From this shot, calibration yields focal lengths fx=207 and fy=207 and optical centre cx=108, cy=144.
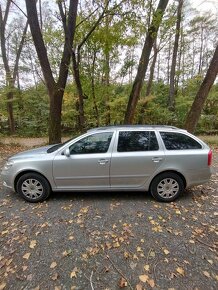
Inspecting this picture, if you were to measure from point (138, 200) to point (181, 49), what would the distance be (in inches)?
810

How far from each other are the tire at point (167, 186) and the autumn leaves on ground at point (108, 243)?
17 cm

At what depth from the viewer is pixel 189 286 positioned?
7.70 feet

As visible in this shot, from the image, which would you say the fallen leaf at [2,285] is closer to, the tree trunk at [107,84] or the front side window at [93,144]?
the front side window at [93,144]

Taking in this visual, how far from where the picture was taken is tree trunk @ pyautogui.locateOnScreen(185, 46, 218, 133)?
23.9 ft

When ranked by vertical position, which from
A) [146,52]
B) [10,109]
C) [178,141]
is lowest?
[178,141]

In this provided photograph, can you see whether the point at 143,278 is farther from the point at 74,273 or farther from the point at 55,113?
the point at 55,113

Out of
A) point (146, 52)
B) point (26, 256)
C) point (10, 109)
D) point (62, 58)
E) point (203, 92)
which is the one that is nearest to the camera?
point (26, 256)

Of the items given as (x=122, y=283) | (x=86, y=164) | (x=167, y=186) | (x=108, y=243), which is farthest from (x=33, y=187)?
(x=167, y=186)

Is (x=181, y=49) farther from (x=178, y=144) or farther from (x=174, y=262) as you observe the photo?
(x=174, y=262)

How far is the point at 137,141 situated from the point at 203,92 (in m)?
4.85

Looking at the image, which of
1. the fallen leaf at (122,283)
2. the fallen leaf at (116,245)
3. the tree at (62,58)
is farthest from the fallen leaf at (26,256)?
the tree at (62,58)

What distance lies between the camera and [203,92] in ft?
25.2

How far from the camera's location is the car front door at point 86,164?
4141 mm

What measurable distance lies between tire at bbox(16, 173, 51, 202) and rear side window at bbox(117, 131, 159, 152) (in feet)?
5.56
